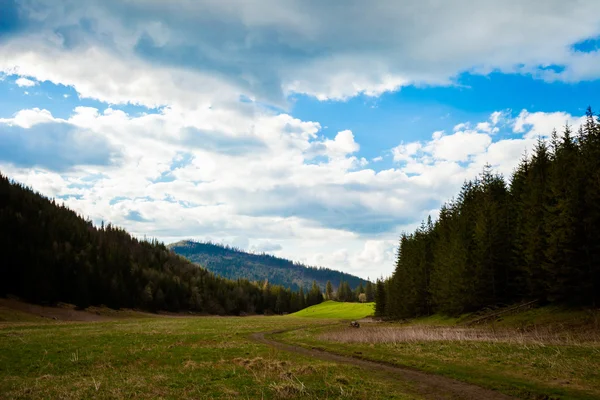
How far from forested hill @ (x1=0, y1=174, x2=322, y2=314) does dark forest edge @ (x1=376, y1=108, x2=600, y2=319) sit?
283ft

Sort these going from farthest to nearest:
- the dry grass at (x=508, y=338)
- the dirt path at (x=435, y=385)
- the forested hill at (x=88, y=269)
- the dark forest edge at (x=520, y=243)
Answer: the forested hill at (x=88, y=269) < the dark forest edge at (x=520, y=243) < the dry grass at (x=508, y=338) < the dirt path at (x=435, y=385)

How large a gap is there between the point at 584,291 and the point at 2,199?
152m

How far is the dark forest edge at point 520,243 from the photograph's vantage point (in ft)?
124

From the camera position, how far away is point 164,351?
27688mm

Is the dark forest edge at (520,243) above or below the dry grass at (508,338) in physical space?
above

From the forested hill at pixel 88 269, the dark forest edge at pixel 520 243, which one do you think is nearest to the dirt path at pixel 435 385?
the dark forest edge at pixel 520 243

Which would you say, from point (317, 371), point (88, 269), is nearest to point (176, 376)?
point (317, 371)

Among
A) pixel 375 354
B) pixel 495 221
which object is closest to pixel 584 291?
pixel 495 221

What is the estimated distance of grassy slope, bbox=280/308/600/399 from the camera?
14.9 metres

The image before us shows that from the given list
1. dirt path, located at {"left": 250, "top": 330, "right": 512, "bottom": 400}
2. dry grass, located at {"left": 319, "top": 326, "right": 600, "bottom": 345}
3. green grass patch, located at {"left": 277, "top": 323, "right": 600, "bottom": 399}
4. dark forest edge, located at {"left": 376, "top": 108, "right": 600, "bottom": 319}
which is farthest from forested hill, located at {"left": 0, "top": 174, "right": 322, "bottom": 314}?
dirt path, located at {"left": 250, "top": 330, "right": 512, "bottom": 400}

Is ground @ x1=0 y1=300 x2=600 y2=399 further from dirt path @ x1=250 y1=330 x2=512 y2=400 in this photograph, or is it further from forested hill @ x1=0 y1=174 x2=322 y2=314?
forested hill @ x1=0 y1=174 x2=322 y2=314

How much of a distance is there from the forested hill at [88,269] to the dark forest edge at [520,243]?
86.2 metres

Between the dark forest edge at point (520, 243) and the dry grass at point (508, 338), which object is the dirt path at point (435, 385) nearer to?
the dry grass at point (508, 338)

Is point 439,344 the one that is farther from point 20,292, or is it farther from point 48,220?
point 48,220
